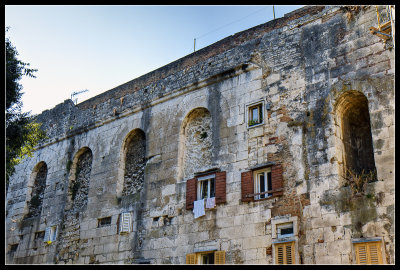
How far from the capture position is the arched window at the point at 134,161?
52.7 feet

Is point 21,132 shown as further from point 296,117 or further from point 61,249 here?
point 296,117

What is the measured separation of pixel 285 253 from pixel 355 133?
384 cm

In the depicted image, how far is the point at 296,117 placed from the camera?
12930 millimetres

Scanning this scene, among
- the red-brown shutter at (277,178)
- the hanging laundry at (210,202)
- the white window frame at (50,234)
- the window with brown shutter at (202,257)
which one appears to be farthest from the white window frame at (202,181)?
the white window frame at (50,234)

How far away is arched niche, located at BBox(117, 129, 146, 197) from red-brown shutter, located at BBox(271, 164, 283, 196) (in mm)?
5009

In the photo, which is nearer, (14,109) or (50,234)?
A: (14,109)

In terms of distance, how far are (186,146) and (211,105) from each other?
1561 millimetres

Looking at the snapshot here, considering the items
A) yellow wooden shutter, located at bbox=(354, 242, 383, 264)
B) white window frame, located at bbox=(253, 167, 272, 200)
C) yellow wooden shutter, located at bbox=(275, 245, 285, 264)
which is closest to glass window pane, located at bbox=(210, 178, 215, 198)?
white window frame, located at bbox=(253, 167, 272, 200)

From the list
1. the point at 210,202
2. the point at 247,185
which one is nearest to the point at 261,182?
the point at 247,185

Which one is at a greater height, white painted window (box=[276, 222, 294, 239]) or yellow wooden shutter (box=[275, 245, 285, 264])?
white painted window (box=[276, 222, 294, 239])

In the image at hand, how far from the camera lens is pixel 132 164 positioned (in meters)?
16.6

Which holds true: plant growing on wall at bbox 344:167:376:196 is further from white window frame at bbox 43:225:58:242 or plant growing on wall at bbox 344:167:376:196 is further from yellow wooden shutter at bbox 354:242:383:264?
white window frame at bbox 43:225:58:242

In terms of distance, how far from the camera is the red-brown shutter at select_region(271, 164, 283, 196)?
1241 centimetres

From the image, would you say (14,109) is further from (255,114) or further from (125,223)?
(255,114)
